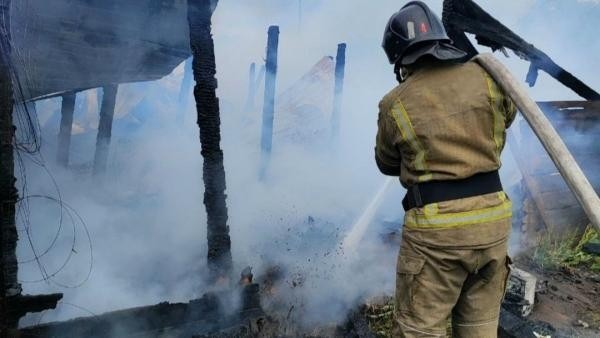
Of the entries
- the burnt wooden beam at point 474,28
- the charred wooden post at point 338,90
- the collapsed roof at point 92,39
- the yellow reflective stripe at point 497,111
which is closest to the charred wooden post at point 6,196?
the collapsed roof at point 92,39

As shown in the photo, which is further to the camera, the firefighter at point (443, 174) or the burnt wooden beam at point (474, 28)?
the burnt wooden beam at point (474, 28)

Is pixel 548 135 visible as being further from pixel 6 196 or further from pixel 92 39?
pixel 92 39

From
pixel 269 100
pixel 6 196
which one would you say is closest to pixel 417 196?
pixel 6 196

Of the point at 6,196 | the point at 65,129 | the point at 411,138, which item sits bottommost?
the point at 6,196

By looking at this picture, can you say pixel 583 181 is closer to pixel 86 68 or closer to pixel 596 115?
pixel 596 115

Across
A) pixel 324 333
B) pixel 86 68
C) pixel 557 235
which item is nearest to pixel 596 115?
pixel 557 235

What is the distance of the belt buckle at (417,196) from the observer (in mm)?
2303

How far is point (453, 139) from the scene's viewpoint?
7.21ft

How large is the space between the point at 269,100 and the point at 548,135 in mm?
9875

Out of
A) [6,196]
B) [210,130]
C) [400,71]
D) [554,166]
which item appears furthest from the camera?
[554,166]

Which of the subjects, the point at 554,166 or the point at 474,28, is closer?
the point at 474,28

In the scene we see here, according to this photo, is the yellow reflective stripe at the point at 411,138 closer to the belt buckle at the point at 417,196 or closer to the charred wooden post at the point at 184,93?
the belt buckle at the point at 417,196

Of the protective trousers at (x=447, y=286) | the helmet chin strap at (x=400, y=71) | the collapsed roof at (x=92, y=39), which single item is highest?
the collapsed roof at (x=92, y=39)

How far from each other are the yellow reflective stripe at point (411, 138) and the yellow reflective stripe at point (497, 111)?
1.54 ft
